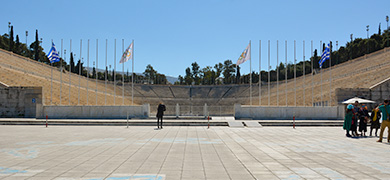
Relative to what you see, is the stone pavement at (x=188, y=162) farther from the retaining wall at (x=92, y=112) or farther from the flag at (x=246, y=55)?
the flag at (x=246, y=55)

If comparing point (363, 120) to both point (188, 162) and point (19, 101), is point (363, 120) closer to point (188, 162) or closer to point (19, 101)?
point (188, 162)

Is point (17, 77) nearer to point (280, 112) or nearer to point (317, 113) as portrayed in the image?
point (280, 112)

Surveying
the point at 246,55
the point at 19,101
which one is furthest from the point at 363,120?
the point at 19,101

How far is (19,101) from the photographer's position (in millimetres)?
32719

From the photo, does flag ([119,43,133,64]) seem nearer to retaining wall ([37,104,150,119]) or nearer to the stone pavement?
retaining wall ([37,104,150,119])

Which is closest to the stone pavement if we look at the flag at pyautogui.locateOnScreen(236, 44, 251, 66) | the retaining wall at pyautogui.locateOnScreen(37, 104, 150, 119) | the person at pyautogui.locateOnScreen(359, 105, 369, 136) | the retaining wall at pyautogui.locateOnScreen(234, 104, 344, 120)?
the person at pyautogui.locateOnScreen(359, 105, 369, 136)

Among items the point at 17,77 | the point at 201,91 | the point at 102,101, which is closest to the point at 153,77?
the point at 201,91

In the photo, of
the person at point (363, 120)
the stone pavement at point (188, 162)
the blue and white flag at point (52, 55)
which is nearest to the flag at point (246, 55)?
the person at point (363, 120)

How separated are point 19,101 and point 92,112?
316 inches

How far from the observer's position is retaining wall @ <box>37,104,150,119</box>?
102 ft

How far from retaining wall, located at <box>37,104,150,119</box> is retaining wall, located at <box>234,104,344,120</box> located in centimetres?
956

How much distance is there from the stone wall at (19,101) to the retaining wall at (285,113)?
20.1m

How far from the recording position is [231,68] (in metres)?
111

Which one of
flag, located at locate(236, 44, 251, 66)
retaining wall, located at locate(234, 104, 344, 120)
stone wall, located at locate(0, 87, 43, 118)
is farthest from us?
flag, located at locate(236, 44, 251, 66)
